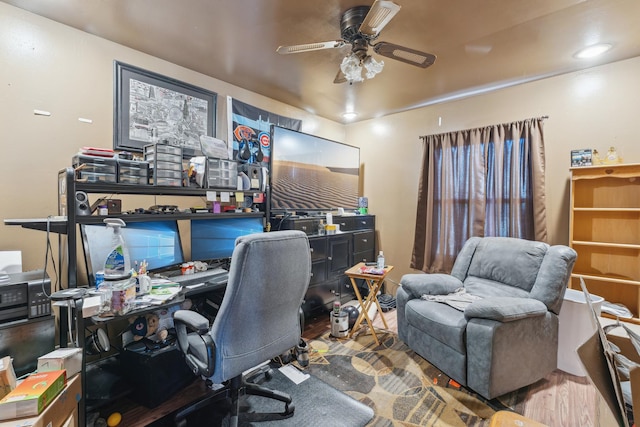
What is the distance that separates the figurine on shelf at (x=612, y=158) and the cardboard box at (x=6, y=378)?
4226 millimetres

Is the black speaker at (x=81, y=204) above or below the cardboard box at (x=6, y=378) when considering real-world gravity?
above

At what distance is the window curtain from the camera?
9.50 feet

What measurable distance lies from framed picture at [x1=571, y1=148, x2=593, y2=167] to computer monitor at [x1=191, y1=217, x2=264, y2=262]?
119 inches

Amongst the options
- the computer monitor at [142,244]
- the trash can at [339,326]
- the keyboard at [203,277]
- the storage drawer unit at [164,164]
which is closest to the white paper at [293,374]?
the trash can at [339,326]

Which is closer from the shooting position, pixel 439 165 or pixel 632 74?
pixel 632 74

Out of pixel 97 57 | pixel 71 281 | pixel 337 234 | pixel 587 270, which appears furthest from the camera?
pixel 337 234

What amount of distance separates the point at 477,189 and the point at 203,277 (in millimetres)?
2982

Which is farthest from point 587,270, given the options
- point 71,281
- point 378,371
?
point 71,281

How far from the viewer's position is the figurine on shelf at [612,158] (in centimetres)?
243

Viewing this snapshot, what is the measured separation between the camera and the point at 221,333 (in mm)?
1311

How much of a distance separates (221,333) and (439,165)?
317cm

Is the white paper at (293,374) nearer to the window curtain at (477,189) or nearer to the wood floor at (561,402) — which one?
the wood floor at (561,402)

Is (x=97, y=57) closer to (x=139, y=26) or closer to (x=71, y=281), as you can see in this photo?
(x=139, y=26)

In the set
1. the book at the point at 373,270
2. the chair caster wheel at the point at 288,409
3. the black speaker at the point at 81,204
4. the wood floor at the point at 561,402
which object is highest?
the black speaker at the point at 81,204
